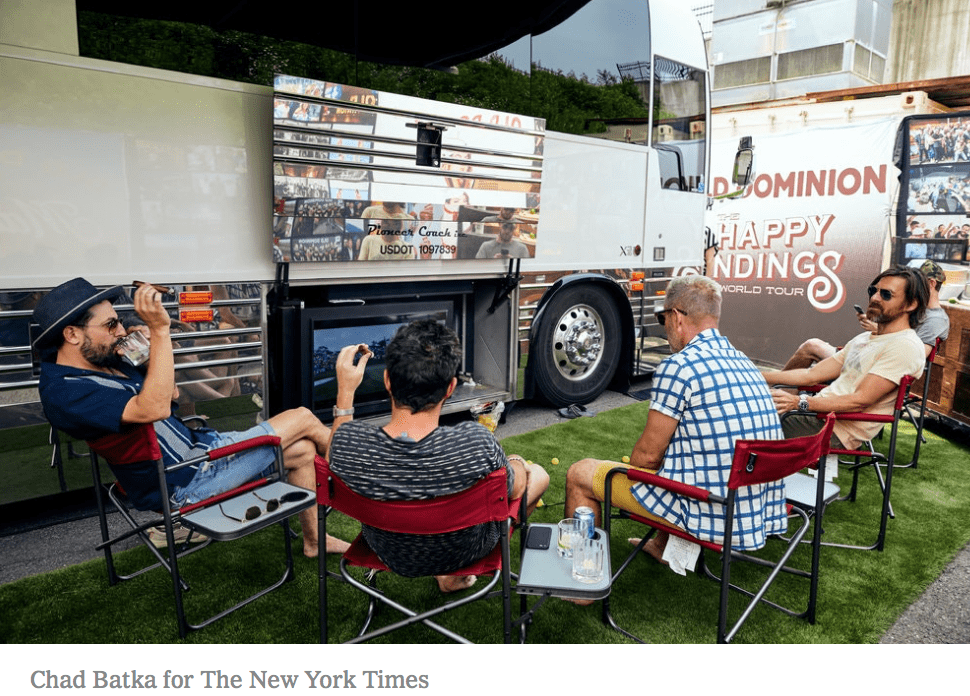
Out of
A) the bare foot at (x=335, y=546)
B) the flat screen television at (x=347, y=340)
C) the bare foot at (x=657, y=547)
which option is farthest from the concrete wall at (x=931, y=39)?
the bare foot at (x=335, y=546)

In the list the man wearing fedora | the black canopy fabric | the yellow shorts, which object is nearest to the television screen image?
the man wearing fedora

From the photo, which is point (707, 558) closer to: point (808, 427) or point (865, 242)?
point (808, 427)

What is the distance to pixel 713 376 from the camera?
7.29 feet

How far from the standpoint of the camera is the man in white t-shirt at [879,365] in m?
3.18

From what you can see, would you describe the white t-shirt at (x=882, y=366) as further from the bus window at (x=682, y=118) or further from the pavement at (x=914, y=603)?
the bus window at (x=682, y=118)

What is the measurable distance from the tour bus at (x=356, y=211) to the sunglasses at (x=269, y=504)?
47.8 inches

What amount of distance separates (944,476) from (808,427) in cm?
131

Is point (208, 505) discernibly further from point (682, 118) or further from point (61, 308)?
point (682, 118)

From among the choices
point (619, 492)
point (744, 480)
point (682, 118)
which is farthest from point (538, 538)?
point (682, 118)

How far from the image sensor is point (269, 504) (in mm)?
2457

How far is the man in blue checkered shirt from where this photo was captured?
2.23 metres
